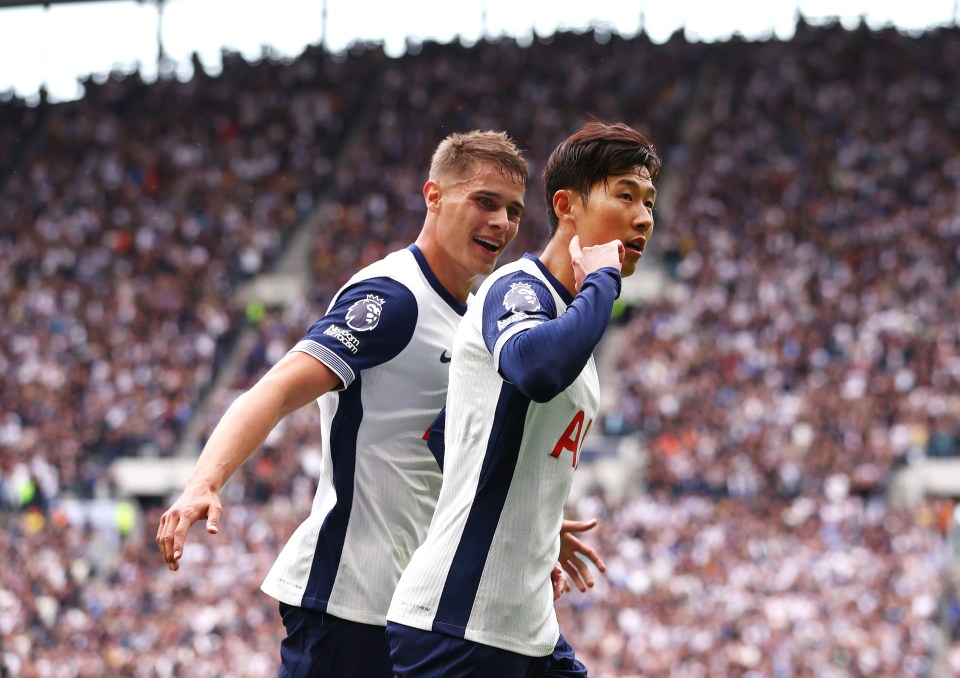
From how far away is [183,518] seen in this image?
315 centimetres

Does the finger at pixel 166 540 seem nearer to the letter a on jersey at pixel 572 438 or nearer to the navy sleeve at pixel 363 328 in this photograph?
the navy sleeve at pixel 363 328

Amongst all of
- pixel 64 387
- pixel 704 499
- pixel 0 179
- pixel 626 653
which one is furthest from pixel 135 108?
pixel 626 653

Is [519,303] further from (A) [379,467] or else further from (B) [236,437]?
(A) [379,467]

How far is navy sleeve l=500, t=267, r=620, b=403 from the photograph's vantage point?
296 centimetres

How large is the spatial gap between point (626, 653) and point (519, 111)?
16.9 m

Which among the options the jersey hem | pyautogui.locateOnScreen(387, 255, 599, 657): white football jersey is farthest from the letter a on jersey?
the jersey hem

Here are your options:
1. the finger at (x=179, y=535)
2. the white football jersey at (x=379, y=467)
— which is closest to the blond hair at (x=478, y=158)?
the white football jersey at (x=379, y=467)

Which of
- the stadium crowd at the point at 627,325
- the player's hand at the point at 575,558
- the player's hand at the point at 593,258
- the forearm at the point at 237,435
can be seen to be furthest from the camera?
the stadium crowd at the point at 627,325

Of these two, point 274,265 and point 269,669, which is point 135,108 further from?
point 269,669

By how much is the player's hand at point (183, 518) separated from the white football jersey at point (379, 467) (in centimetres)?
72

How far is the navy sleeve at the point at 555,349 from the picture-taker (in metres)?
2.96

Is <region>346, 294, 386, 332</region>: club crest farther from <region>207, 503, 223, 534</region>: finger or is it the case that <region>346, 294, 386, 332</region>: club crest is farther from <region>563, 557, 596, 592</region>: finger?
<region>563, 557, 596, 592</region>: finger

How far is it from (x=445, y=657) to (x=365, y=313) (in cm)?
101

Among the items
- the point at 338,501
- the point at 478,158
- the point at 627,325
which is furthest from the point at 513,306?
the point at 627,325
